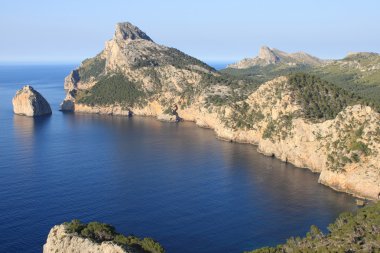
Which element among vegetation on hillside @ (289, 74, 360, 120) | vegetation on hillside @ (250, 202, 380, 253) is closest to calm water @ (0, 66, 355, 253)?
vegetation on hillside @ (250, 202, 380, 253)

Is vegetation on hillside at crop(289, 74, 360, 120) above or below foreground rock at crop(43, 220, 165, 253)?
above

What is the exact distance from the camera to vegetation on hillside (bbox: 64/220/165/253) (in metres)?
68.8

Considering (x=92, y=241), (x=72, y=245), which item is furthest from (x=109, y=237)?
(x=72, y=245)

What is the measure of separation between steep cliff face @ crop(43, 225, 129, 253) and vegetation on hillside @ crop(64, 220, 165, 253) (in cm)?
133

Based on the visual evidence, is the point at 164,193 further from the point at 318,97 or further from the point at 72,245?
the point at 318,97

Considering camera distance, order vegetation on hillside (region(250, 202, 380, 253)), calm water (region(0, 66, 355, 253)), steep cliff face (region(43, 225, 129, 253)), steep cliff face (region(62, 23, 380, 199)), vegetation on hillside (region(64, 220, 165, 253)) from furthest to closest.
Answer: steep cliff face (region(62, 23, 380, 199))
calm water (region(0, 66, 355, 253))
vegetation on hillside (region(64, 220, 165, 253))
vegetation on hillside (region(250, 202, 380, 253))
steep cliff face (region(43, 225, 129, 253))

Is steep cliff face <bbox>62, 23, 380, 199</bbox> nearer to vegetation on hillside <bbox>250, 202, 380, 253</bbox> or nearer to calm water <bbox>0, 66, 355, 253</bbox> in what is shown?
calm water <bbox>0, 66, 355, 253</bbox>

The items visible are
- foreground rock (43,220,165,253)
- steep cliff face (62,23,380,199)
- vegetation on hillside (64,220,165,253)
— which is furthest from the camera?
steep cliff face (62,23,380,199)

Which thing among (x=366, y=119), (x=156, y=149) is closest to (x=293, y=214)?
(x=366, y=119)

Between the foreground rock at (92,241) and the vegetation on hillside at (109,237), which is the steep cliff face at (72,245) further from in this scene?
the vegetation on hillside at (109,237)

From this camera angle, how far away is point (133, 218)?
96812 millimetres

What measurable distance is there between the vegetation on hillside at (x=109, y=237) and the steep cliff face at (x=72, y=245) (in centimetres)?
133

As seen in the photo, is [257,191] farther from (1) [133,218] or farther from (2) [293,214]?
(1) [133,218]

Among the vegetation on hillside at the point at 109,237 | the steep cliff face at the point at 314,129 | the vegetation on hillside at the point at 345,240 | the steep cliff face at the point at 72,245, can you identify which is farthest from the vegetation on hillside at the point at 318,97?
the steep cliff face at the point at 72,245
